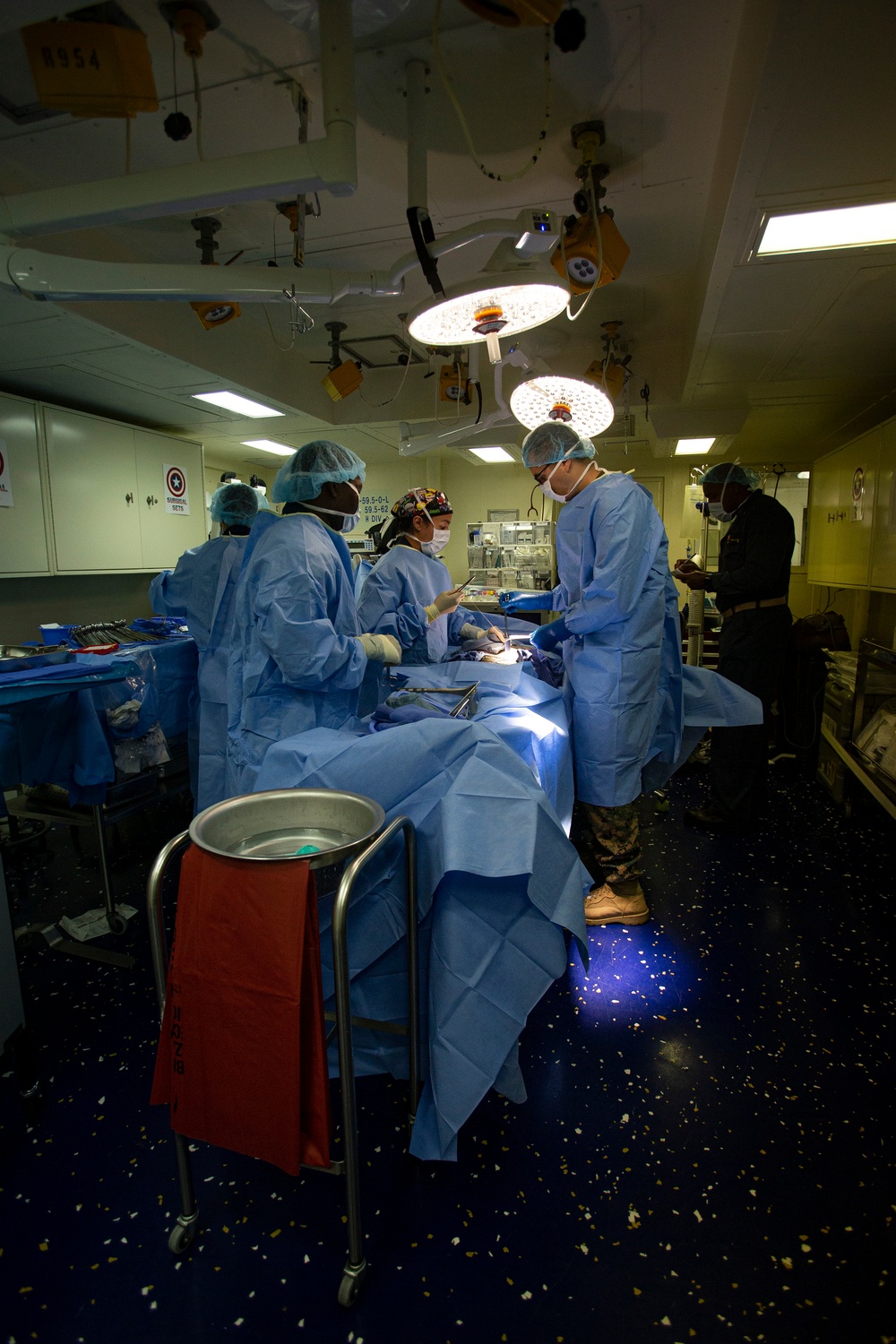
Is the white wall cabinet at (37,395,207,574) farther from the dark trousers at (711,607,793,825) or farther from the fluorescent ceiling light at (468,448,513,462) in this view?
the dark trousers at (711,607,793,825)

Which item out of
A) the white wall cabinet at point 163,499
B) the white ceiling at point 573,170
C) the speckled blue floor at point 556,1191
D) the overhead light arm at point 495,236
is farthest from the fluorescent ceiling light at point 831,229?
the white wall cabinet at point 163,499

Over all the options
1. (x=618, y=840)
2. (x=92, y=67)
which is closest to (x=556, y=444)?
(x=618, y=840)

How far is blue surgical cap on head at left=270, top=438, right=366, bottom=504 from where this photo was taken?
88.7 inches

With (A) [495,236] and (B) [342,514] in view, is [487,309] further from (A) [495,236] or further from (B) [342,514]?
(B) [342,514]

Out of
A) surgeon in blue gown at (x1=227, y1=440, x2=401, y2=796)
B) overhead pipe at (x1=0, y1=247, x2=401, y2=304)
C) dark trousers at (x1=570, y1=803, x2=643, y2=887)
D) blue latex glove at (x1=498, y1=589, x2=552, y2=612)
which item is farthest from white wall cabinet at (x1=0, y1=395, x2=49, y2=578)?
dark trousers at (x1=570, y1=803, x2=643, y2=887)

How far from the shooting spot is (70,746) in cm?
241

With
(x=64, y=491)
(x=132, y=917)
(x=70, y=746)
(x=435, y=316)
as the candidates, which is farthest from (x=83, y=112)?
(x=64, y=491)

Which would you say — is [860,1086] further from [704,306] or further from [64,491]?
[64,491]

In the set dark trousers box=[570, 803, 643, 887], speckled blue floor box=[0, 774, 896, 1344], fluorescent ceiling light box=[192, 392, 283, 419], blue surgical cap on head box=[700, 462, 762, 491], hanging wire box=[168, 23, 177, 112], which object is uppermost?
hanging wire box=[168, 23, 177, 112]

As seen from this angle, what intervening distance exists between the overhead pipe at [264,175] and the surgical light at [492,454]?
4.17 meters

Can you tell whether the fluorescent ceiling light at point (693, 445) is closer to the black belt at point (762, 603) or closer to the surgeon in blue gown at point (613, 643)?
the black belt at point (762, 603)

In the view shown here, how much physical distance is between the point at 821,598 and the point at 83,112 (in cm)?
651

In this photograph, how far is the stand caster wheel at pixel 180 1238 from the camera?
133 centimetres

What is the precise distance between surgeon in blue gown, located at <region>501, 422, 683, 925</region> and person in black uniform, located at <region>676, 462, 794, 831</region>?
81cm
